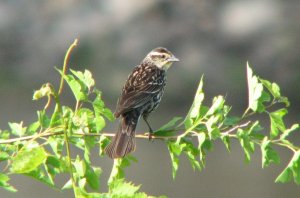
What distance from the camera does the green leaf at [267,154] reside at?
11.1ft

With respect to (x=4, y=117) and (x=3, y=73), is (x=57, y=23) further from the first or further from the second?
(x=4, y=117)

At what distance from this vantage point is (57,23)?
27109mm

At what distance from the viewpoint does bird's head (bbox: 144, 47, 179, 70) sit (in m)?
6.72

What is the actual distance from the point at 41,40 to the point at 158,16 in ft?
10.2

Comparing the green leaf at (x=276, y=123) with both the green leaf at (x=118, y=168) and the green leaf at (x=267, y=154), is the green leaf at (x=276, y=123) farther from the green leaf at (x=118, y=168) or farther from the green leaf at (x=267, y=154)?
the green leaf at (x=118, y=168)

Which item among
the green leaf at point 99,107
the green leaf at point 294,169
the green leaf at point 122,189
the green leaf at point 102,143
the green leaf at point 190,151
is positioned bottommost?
the green leaf at point 294,169

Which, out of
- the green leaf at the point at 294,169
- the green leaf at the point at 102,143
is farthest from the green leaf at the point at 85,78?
the green leaf at the point at 294,169

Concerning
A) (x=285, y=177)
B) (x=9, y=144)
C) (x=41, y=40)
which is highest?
(x=41, y=40)

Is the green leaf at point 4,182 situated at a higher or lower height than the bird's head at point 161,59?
lower

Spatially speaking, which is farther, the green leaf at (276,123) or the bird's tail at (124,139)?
the bird's tail at (124,139)

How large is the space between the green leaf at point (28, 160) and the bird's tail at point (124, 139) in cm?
88

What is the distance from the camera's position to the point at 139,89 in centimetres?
575

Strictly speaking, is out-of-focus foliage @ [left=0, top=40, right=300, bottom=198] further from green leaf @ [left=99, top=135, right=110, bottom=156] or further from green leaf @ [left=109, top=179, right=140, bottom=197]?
green leaf @ [left=109, top=179, right=140, bottom=197]

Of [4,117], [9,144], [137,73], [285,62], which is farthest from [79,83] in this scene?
[285,62]
